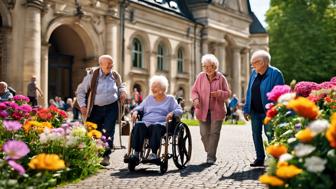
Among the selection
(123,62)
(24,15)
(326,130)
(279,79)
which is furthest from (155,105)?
(123,62)

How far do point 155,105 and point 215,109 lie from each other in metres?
1.23

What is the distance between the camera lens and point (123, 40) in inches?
1230

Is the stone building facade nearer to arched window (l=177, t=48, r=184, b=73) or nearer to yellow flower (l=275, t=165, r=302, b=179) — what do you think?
arched window (l=177, t=48, r=184, b=73)

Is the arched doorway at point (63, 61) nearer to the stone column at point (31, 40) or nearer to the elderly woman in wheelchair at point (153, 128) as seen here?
the stone column at point (31, 40)

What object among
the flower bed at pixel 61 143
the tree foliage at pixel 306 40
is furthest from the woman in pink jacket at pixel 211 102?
the tree foliage at pixel 306 40

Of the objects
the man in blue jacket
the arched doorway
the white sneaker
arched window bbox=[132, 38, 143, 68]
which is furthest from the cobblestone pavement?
arched window bbox=[132, 38, 143, 68]

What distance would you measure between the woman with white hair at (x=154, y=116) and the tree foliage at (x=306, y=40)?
35551 mm

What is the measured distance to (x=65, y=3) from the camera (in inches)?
1053

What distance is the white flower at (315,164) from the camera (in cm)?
331

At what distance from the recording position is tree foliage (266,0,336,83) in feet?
137

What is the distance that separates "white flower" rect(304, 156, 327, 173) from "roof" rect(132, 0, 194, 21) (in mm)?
30615

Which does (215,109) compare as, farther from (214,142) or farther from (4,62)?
(4,62)

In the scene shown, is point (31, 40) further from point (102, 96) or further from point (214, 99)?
point (214, 99)

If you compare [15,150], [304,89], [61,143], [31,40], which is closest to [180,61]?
[31,40]
